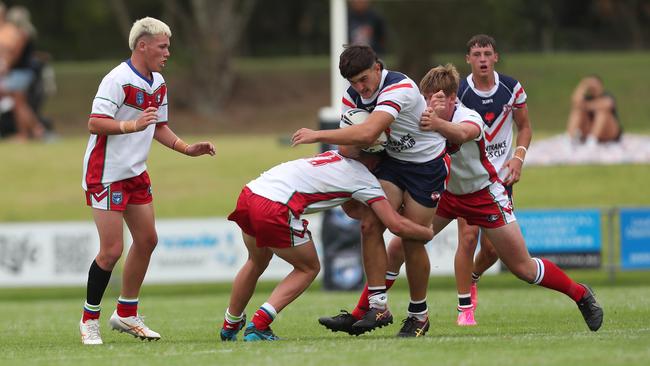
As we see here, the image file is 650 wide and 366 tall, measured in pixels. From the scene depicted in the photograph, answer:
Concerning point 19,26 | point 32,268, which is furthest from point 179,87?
point 32,268

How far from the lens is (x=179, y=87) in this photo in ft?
111

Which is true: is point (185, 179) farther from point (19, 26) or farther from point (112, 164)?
point (112, 164)

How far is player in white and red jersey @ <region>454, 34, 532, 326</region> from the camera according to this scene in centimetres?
931

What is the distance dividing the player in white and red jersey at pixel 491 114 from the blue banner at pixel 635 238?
5.90m

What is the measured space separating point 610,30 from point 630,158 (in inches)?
988

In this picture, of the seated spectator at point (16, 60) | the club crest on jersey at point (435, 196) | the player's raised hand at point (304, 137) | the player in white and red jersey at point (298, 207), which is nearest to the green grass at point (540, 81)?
the seated spectator at point (16, 60)

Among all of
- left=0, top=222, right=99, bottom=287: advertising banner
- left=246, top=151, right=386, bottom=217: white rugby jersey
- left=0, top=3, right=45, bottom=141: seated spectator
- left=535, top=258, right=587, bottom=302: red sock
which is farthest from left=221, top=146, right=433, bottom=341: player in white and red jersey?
left=0, top=3, right=45, bottom=141: seated spectator

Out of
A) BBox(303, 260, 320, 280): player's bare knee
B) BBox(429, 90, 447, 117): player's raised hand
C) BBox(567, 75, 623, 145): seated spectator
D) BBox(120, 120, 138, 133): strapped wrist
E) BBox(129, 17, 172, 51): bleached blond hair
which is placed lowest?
BBox(567, 75, 623, 145): seated spectator

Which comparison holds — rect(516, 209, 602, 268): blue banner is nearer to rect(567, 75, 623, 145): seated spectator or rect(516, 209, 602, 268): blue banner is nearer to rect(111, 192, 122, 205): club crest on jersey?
rect(567, 75, 623, 145): seated spectator

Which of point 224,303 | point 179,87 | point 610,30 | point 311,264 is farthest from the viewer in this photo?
point 610,30

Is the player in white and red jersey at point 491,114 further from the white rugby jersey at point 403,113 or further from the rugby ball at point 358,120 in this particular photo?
the rugby ball at point 358,120

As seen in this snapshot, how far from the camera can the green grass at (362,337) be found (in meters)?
6.99

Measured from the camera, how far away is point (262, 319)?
26.6 ft

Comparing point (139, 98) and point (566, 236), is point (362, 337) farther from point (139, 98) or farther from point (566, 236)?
point (566, 236)
